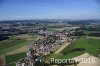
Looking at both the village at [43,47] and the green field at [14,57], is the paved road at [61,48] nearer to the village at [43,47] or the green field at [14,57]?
the village at [43,47]

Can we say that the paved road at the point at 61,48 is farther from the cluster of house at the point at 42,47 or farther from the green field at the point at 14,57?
the green field at the point at 14,57

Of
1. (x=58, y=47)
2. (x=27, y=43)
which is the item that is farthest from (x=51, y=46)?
(x=27, y=43)

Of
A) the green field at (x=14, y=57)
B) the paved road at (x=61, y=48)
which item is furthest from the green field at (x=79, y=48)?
the green field at (x=14, y=57)

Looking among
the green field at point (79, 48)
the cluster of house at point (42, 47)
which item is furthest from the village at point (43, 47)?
the green field at point (79, 48)

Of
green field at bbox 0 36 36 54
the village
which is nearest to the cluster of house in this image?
the village

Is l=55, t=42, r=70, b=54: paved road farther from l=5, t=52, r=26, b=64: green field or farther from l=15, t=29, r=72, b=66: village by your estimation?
l=5, t=52, r=26, b=64: green field

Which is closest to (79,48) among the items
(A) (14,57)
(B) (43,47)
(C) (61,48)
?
(C) (61,48)

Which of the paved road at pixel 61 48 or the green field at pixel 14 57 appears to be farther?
the paved road at pixel 61 48

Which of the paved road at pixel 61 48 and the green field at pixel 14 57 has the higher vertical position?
the paved road at pixel 61 48

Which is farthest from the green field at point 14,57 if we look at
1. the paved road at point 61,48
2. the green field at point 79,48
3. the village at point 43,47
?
the paved road at point 61,48

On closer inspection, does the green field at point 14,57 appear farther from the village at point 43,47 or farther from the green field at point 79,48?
the green field at point 79,48

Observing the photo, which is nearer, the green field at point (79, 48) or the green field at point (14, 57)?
the green field at point (14, 57)
